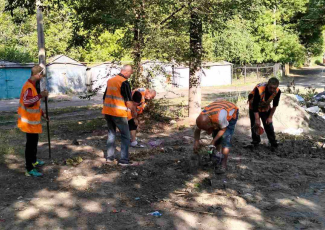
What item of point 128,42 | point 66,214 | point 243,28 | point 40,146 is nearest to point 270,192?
point 66,214

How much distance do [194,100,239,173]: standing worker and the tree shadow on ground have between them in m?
0.57

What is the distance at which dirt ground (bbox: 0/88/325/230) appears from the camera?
451cm

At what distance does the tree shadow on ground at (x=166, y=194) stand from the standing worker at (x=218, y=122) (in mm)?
570

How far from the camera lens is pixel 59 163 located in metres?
6.87

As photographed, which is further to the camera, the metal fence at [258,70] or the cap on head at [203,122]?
the metal fence at [258,70]

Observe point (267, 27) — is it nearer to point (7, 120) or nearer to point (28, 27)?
point (28, 27)

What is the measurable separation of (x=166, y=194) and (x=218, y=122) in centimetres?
128

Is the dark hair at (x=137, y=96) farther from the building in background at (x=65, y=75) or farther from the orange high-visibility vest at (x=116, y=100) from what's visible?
the building in background at (x=65, y=75)

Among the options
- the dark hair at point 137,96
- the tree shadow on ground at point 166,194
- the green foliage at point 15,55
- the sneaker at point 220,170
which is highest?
the green foliage at point 15,55

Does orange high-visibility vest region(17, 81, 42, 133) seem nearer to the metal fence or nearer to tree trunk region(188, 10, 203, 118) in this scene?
tree trunk region(188, 10, 203, 118)

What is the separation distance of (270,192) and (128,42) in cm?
640

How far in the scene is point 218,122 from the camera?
215 inches

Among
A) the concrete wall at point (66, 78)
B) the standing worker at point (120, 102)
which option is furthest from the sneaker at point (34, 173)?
the concrete wall at point (66, 78)

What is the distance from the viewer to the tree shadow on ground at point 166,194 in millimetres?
4504
